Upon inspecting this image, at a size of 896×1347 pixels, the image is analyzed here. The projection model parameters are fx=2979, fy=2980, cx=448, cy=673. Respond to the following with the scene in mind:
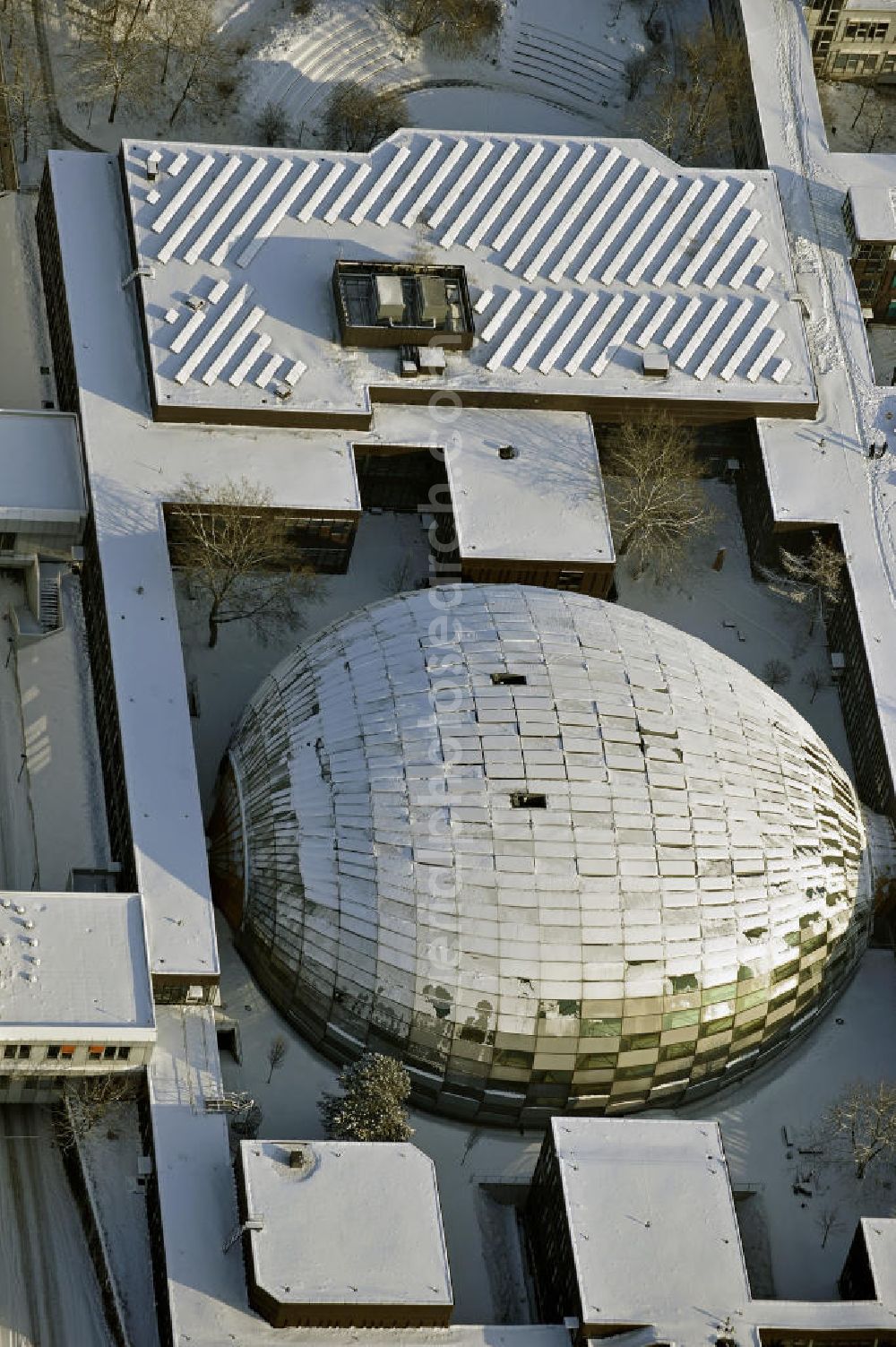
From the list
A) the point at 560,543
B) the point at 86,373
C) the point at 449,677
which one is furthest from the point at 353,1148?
the point at 86,373

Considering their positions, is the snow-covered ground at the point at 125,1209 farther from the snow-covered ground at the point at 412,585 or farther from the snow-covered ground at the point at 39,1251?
the snow-covered ground at the point at 412,585

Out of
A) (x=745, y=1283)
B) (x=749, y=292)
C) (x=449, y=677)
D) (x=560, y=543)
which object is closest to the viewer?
(x=745, y=1283)

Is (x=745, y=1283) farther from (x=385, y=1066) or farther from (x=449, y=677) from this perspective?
(x=449, y=677)

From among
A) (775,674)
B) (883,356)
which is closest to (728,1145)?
(775,674)

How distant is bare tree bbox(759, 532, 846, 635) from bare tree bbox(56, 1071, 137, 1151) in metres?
53.3

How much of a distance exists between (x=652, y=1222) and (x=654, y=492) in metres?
50.0

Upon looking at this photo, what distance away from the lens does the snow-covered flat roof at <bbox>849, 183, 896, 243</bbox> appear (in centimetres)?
19575

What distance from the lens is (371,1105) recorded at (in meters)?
152

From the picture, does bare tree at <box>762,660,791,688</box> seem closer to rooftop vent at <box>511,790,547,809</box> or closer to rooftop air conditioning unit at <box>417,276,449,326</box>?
rooftop vent at <box>511,790,547,809</box>

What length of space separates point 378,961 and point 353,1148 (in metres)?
10.9

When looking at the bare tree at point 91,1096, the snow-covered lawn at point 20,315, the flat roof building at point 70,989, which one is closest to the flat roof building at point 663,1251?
the bare tree at point 91,1096

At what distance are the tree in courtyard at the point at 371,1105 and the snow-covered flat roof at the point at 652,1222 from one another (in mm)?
8318

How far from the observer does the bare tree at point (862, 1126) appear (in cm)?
15825

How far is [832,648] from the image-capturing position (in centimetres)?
18275
